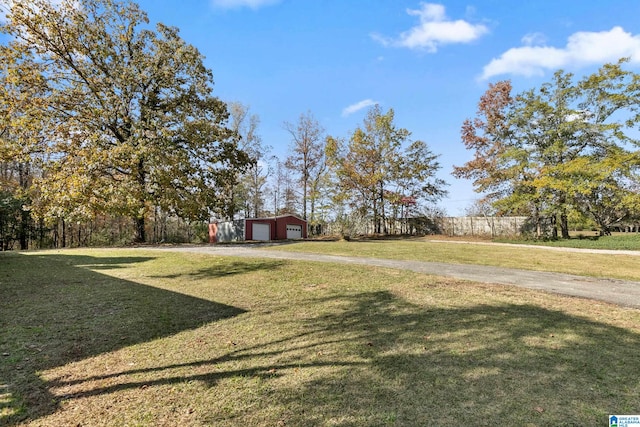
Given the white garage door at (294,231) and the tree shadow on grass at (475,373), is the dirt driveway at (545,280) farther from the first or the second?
the white garage door at (294,231)

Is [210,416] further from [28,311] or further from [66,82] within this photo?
[66,82]

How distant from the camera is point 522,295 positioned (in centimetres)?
615

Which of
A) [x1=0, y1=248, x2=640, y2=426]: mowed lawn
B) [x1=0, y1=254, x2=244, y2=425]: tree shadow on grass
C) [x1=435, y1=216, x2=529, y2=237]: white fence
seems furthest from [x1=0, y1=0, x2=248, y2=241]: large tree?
[x1=435, y1=216, x2=529, y2=237]: white fence

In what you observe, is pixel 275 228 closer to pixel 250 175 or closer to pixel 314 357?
pixel 250 175

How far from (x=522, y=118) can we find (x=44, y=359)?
2741cm

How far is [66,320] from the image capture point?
4.80 m

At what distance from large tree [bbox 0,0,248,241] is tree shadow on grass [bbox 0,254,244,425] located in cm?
257

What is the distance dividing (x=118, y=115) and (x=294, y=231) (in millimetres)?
21566

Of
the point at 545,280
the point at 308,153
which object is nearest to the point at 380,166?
the point at 308,153

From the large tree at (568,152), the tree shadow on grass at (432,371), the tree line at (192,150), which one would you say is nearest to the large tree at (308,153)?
the tree line at (192,150)

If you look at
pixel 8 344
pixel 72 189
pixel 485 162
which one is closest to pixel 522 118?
pixel 485 162

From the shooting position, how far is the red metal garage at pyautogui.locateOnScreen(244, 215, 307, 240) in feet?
94.7

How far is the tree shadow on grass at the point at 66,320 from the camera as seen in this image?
2945mm

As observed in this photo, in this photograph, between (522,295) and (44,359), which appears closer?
(44,359)
